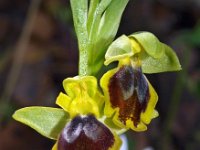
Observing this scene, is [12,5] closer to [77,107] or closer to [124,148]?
[124,148]

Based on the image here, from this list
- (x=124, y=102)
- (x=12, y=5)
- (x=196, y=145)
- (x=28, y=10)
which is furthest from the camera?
(x=12, y=5)

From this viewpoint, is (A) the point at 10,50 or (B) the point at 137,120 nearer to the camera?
(B) the point at 137,120

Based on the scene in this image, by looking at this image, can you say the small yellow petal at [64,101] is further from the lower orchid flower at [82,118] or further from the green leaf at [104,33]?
the green leaf at [104,33]

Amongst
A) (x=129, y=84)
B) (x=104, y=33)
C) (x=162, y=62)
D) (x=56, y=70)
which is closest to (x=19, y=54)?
(x=56, y=70)

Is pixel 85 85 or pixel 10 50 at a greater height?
pixel 85 85

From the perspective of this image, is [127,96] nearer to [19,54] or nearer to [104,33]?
[104,33]

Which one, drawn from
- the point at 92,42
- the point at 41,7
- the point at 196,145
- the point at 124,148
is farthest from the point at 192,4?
the point at 92,42

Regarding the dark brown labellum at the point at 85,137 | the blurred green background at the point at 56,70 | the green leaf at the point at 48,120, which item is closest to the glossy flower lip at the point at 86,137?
the dark brown labellum at the point at 85,137

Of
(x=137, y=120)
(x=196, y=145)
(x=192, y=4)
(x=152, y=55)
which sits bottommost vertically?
(x=196, y=145)
